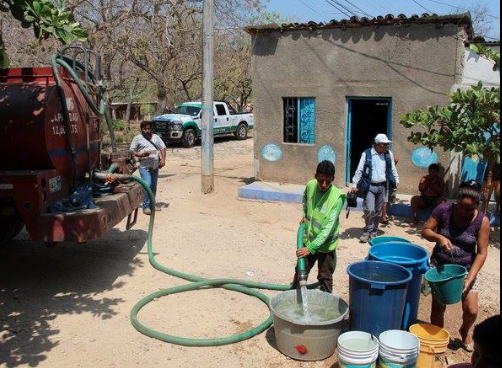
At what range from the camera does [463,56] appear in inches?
376

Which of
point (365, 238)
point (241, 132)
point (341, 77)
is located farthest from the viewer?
point (241, 132)

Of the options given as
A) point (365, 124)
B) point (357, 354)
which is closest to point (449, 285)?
point (357, 354)

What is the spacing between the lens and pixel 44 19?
3.83 meters

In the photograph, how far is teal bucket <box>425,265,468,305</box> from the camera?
4.07 meters

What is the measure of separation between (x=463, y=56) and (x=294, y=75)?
3.38 meters

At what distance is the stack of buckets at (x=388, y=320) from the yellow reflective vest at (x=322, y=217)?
1.21 feet

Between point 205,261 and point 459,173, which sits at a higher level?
point 459,173

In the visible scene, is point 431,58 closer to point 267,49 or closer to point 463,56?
point 463,56

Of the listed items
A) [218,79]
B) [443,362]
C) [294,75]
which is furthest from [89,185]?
[218,79]

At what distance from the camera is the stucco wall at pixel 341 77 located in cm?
971

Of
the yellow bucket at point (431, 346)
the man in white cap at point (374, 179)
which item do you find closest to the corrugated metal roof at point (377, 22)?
the man in white cap at point (374, 179)

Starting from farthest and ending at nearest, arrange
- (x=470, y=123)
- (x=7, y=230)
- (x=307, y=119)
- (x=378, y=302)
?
1. (x=307, y=119)
2. (x=470, y=123)
3. (x=7, y=230)
4. (x=378, y=302)

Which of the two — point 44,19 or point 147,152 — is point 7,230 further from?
point 44,19

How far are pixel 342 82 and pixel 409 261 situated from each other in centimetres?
659
